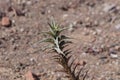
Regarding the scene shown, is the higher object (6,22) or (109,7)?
(6,22)

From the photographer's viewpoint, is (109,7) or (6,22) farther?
(109,7)

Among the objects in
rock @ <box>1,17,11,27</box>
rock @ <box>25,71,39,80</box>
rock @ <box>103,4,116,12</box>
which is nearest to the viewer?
rock @ <box>25,71,39,80</box>

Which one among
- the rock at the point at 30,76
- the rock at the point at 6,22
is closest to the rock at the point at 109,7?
the rock at the point at 6,22

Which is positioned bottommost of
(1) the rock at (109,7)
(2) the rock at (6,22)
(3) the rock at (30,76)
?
(1) the rock at (109,7)

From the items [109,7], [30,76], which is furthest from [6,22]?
[109,7]

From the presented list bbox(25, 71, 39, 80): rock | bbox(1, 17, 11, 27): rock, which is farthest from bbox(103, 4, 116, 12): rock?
bbox(25, 71, 39, 80): rock

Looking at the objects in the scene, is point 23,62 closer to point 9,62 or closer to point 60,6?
→ point 9,62

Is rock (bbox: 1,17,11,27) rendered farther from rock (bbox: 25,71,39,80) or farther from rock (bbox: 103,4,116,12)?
rock (bbox: 103,4,116,12)

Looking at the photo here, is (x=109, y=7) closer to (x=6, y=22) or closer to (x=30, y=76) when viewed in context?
(x=6, y=22)

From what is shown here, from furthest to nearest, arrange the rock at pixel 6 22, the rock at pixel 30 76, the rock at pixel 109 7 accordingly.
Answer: the rock at pixel 109 7
the rock at pixel 6 22
the rock at pixel 30 76

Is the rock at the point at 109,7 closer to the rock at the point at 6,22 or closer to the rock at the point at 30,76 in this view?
the rock at the point at 6,22

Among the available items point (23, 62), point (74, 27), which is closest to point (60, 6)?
point (74, 27)
